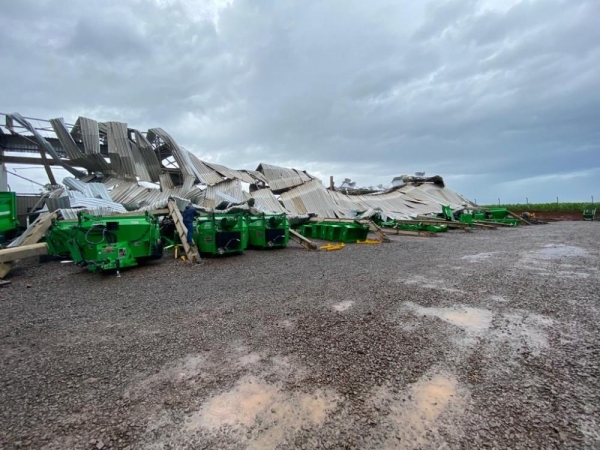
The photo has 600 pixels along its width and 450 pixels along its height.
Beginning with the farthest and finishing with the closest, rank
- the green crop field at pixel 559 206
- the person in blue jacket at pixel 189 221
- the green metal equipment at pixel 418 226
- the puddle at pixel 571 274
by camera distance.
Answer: the green crop field at pixel 559 206, the green metal equipment at pixel 418 226, the person in blue jacket at pixel 189 221, the puddle at pixel 571 274

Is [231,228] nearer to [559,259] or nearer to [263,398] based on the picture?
[263,398]

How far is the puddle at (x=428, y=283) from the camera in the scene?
5.55 m

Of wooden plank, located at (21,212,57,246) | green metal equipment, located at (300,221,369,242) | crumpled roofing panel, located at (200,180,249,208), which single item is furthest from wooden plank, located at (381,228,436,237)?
wooden plank, located at (21,212,57,246)

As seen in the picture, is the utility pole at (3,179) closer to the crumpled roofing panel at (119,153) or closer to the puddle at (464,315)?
the crumpled roofing panel at (119,153)

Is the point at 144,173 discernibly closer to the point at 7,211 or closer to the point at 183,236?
the point at 7,211

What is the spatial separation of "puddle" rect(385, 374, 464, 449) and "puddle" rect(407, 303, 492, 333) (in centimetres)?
140

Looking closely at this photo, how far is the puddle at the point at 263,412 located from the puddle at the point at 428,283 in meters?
3.89

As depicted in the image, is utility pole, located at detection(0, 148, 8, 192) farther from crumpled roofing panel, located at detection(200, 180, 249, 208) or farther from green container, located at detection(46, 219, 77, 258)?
green container, located at detection(46, 219, 77, 258)

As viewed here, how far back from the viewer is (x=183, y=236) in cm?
904

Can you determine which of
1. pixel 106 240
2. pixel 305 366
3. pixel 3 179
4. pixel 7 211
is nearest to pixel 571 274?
pixel 305 366

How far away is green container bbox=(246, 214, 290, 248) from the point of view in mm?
10680

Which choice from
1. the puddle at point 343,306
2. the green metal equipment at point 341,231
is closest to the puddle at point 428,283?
the puddle at point 343,306

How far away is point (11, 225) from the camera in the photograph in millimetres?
9562

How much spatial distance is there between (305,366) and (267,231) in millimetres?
8048
